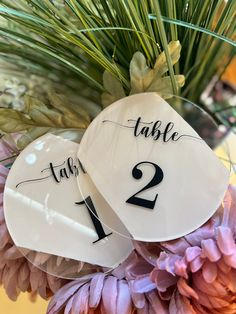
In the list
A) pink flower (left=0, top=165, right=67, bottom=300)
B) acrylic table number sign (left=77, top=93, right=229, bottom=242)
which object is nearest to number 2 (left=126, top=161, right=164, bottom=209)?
acrylic table number sign (left=77, top=93, right=229, bottom=242)

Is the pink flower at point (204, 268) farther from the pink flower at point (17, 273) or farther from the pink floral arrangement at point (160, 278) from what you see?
the pink flower at point (17, 273)

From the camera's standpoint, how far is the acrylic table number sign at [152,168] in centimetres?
42

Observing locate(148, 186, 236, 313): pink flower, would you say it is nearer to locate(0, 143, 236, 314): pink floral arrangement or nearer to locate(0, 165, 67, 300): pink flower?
locate(0, 143, 236, 314): pink floral arrangement

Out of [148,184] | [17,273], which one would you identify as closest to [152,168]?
[148,184]

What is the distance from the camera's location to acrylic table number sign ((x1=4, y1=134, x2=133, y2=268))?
0.45 meters

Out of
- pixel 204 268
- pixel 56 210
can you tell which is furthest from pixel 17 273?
pixel 204 268

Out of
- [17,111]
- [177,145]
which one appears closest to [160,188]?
[177,145]

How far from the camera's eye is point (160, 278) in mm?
401

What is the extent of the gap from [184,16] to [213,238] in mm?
188

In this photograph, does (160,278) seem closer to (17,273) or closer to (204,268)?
(204,268)

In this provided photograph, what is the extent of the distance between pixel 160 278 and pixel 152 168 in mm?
90

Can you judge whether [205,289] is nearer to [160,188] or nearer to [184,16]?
[160,188]

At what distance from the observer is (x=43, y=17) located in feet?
Result: 1.42

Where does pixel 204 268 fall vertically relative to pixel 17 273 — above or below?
above
